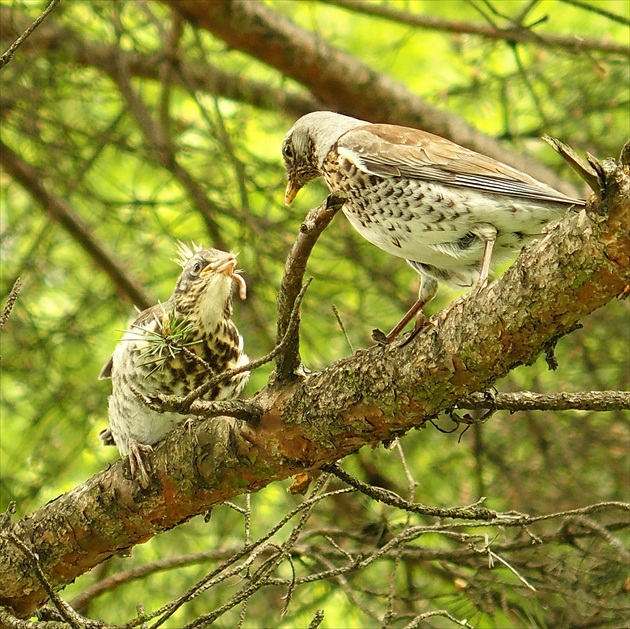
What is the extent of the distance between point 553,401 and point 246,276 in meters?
2.78

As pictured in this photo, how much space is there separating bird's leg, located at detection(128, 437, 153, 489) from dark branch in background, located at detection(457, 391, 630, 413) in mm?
1132

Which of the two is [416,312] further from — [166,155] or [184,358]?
[166,155]

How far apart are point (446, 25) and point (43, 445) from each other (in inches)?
131

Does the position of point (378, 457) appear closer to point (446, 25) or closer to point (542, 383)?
point (542, 383)

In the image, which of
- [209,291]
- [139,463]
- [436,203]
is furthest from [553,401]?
[209,291]

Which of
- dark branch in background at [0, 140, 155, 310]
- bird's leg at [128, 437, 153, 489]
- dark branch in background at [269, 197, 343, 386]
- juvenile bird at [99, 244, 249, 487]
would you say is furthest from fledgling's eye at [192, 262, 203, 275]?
dark branch in background at [0, 140, 155, 310]

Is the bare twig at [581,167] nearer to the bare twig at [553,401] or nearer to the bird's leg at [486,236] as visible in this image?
the bare twig at [553,401]

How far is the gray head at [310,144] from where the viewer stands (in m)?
3.94

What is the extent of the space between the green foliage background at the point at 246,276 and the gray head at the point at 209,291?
979mm

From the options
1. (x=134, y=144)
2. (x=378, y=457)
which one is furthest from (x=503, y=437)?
(x=134, y=144)

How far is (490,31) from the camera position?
→ 5.06 metres

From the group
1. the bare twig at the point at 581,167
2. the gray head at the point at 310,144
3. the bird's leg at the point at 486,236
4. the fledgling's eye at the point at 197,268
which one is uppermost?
the gray head at the point at 310,144

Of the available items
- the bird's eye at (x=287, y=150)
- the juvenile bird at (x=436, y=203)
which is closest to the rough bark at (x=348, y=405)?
the juvenile bird at (x=436, y=203)

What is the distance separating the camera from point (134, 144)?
217 inches
